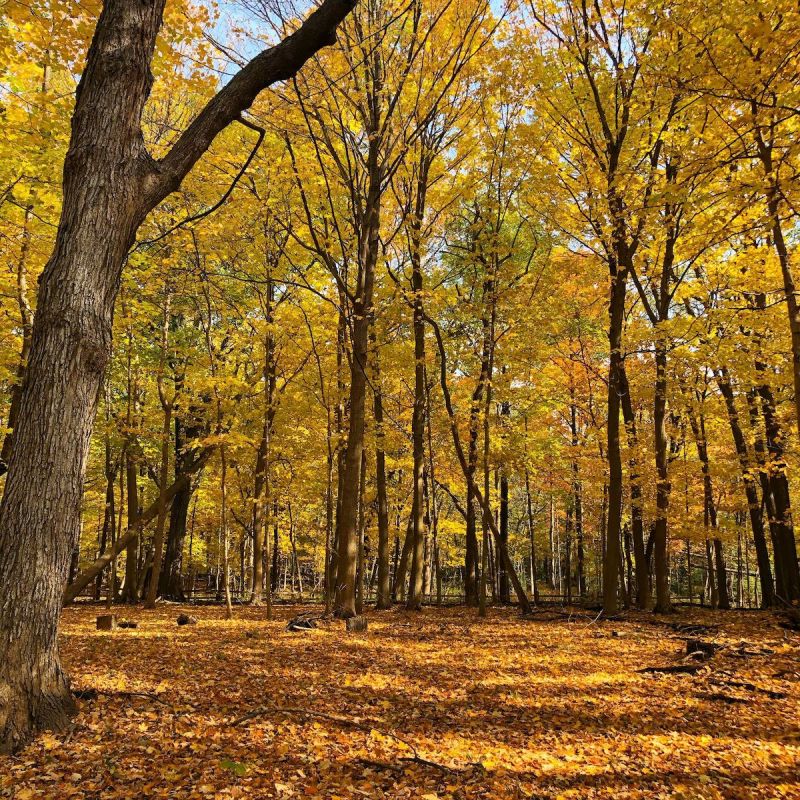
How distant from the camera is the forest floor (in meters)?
3.24

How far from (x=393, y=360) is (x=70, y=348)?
10.4 metres

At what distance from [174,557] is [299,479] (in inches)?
194

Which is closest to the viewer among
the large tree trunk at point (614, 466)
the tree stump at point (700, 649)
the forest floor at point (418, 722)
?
the forest floor at point (418, 722)

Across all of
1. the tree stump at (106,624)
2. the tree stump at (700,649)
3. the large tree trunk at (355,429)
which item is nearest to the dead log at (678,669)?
the tree stump at (700,649)

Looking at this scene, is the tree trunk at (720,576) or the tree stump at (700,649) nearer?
the tree stump at (700,649)

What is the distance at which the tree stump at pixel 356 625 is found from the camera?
349 inches

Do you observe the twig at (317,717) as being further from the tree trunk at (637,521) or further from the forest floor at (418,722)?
the tree trunk at (637,521)

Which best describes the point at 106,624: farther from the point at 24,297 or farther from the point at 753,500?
the point at 753,500

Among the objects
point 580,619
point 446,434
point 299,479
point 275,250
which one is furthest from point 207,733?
point 299,479

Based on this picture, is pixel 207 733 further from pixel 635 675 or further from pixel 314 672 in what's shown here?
pixel 635 675

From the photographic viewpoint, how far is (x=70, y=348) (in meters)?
3.56

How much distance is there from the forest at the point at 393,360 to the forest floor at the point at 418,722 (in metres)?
0.04

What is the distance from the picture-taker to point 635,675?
237 inches

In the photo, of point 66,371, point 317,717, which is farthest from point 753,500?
point 66,371
